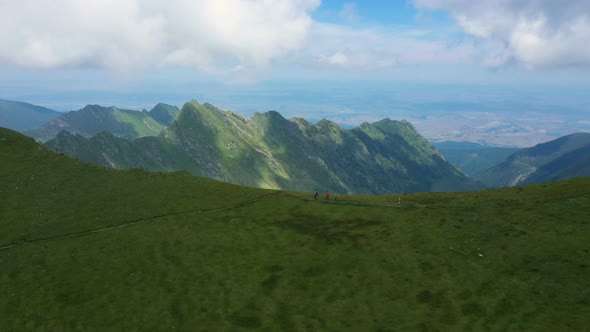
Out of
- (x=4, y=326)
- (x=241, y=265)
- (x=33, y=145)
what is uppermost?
(x=33, y=145)

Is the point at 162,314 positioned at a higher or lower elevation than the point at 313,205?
lower

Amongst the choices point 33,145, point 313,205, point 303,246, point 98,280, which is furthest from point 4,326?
point 33,145

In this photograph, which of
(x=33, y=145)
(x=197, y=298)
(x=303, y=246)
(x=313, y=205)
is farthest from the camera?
(x=33, y=145)

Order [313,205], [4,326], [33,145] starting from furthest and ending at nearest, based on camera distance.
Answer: [33,145] < [313,205] < [4,326]

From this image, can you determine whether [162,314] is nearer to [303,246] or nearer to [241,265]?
[241,265]

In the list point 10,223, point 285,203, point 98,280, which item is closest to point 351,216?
point 285,203

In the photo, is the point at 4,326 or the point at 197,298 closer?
the point at 4,326
